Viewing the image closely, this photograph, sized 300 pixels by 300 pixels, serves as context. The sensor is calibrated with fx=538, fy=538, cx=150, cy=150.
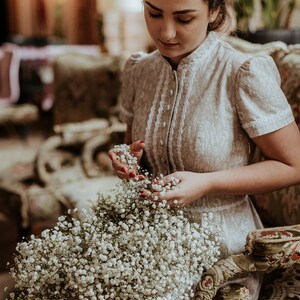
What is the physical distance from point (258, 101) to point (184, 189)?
0.86 ft

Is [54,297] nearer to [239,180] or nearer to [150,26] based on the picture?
[239,180]

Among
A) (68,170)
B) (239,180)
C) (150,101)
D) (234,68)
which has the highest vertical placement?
(234,68)

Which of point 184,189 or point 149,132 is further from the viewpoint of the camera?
point 149,132

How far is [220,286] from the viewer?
120cm

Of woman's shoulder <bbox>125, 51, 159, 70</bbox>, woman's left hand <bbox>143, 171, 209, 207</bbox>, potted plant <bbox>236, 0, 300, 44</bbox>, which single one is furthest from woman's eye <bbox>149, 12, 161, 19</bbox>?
potted plant <bbox>236, 0, 300, 44</bbox>

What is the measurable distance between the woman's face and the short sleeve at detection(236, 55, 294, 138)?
13cm

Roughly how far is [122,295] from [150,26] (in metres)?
0.58

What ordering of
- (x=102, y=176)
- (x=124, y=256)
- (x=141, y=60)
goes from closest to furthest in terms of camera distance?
1. (x=124, y=256)
2. (x=141, y=60)
3. (x=102, y=176)

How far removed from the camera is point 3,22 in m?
12.2

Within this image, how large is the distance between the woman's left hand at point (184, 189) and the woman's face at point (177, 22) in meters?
0.28

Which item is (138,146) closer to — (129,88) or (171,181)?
(171,181)

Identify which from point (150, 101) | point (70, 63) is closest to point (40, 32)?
point (70, 63)

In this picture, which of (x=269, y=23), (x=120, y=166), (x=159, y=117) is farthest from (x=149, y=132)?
(x=269, y=23)

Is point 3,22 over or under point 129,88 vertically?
under
